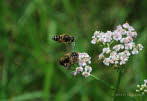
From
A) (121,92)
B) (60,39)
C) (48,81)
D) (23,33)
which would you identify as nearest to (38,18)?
(23,33)

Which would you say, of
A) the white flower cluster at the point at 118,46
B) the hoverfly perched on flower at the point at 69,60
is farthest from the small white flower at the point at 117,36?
the hoverfly perched on flower at the point at 69,60

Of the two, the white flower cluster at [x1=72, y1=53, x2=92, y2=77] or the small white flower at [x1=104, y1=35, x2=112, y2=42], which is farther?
the small white flower at [x1=104, y1=35, x2=112, y2=42]

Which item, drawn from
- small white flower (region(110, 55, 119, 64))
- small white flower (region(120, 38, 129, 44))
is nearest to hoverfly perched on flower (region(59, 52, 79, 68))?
small white flower (region(110, 55, 119, 64))

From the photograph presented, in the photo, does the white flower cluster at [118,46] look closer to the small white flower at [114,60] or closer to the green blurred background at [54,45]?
the small white flower at [114,60]

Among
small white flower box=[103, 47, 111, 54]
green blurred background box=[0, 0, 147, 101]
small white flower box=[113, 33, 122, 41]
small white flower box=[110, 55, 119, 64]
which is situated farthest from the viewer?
green blurred background box=[0, 0, 147, 101]

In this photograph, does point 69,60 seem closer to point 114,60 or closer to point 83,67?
point 83,67

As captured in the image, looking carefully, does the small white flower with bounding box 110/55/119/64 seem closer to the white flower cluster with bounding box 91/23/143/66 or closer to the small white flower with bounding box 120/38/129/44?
the white flower cluster with bounding box 91/23/143/66

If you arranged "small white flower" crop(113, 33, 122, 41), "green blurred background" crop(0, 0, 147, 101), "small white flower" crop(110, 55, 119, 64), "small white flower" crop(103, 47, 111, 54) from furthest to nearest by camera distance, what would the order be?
"green blurred background" crop(0, 0, 147, 101) < "small white flower" crop(113, 33, 122, 41) < "small white flower" crop(103, 47, 111, 54) < "small white flower" crop(110, 55, 119, 64)
